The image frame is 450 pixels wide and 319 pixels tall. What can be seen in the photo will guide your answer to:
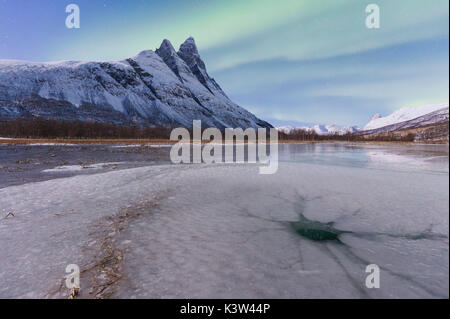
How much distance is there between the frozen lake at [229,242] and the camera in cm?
306

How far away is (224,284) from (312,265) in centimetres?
148

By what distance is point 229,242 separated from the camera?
445 cm

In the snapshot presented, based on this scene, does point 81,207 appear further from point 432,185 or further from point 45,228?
point 432,185

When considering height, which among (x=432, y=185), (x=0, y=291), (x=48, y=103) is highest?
(x=48, y=103)

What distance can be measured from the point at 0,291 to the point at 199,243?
292 centimetres

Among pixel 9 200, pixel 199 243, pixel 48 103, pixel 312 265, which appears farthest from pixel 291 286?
pixel 48 103

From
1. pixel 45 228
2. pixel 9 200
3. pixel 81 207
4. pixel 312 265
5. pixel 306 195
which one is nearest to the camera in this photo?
pixel 312 265

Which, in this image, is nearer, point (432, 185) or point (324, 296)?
point (324, 296)

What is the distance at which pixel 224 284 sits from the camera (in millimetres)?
3119

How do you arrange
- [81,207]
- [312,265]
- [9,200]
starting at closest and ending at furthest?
[312,265] → [81,207] → [9,200]

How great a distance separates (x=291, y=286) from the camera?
304cm

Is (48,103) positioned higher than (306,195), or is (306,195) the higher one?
(48,103)

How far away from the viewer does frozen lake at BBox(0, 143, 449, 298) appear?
306 cm
